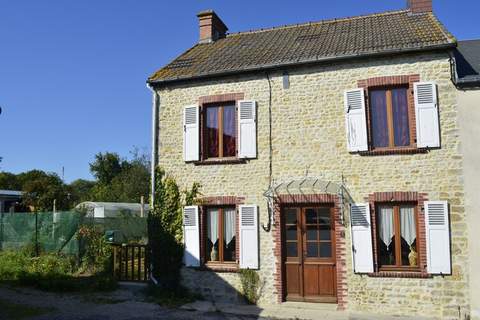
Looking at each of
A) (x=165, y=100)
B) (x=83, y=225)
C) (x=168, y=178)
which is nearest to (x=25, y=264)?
(x=83, y=225)

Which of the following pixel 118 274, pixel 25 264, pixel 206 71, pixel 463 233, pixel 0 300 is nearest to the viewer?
pixel 463 233

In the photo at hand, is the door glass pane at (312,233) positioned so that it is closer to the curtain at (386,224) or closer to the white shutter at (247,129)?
the curtain at (386,224)

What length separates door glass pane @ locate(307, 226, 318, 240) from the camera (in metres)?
10.5

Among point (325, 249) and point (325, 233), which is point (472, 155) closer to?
point (325, 233)

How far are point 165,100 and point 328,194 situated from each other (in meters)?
5.23

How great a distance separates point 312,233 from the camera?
415 inches

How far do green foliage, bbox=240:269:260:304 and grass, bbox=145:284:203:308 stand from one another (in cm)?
125

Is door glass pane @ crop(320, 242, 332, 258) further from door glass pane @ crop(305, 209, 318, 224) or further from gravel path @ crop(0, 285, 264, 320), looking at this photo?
gravel path @ crop(0, 285, 264, 320)

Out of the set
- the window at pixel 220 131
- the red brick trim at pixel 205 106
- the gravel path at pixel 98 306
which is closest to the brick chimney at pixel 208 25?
the red brick trim at pixel 205 106

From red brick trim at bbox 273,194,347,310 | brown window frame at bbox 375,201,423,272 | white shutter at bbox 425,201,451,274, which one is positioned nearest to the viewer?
white shutter at bbox 425,201,451,274

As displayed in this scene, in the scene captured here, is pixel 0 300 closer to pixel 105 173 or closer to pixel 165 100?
pixel 165 100

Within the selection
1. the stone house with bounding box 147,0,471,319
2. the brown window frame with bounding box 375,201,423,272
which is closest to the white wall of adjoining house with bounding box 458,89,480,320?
the stone house with bounding box 147,0,471,319

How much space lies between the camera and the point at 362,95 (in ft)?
33.7

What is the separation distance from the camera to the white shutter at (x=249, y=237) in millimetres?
10727
